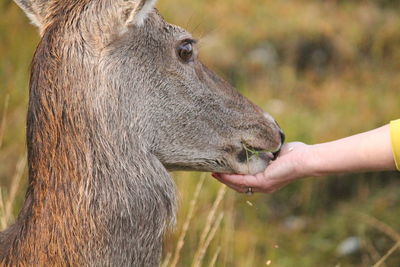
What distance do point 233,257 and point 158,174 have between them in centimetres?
260

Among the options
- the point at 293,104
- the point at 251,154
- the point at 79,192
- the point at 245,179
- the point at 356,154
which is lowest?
the point at 79,192

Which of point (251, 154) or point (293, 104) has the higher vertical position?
point (293, 104)

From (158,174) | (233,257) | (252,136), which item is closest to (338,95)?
(233,257)

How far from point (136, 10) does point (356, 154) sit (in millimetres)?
1086

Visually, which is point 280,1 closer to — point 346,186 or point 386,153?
point 346,186

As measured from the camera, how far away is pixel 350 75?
8.69 meters

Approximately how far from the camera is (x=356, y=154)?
3.49 metres

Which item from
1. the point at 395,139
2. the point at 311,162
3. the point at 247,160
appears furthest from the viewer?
the point at 247,160

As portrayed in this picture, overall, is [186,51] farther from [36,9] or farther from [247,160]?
[36,9]

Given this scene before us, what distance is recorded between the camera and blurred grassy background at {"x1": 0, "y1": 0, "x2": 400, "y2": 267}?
571 centimetres

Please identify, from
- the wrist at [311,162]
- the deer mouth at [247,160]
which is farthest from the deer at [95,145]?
the wrist at [311,162]

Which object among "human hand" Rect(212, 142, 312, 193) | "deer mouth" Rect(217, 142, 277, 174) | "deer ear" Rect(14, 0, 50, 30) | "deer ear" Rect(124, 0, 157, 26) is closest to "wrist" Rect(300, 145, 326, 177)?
"human hand" Rect(212, 142, 312, 193)

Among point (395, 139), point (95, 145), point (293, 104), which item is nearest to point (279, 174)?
point (395, 139)

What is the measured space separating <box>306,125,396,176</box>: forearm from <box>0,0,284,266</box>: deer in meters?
0.65
